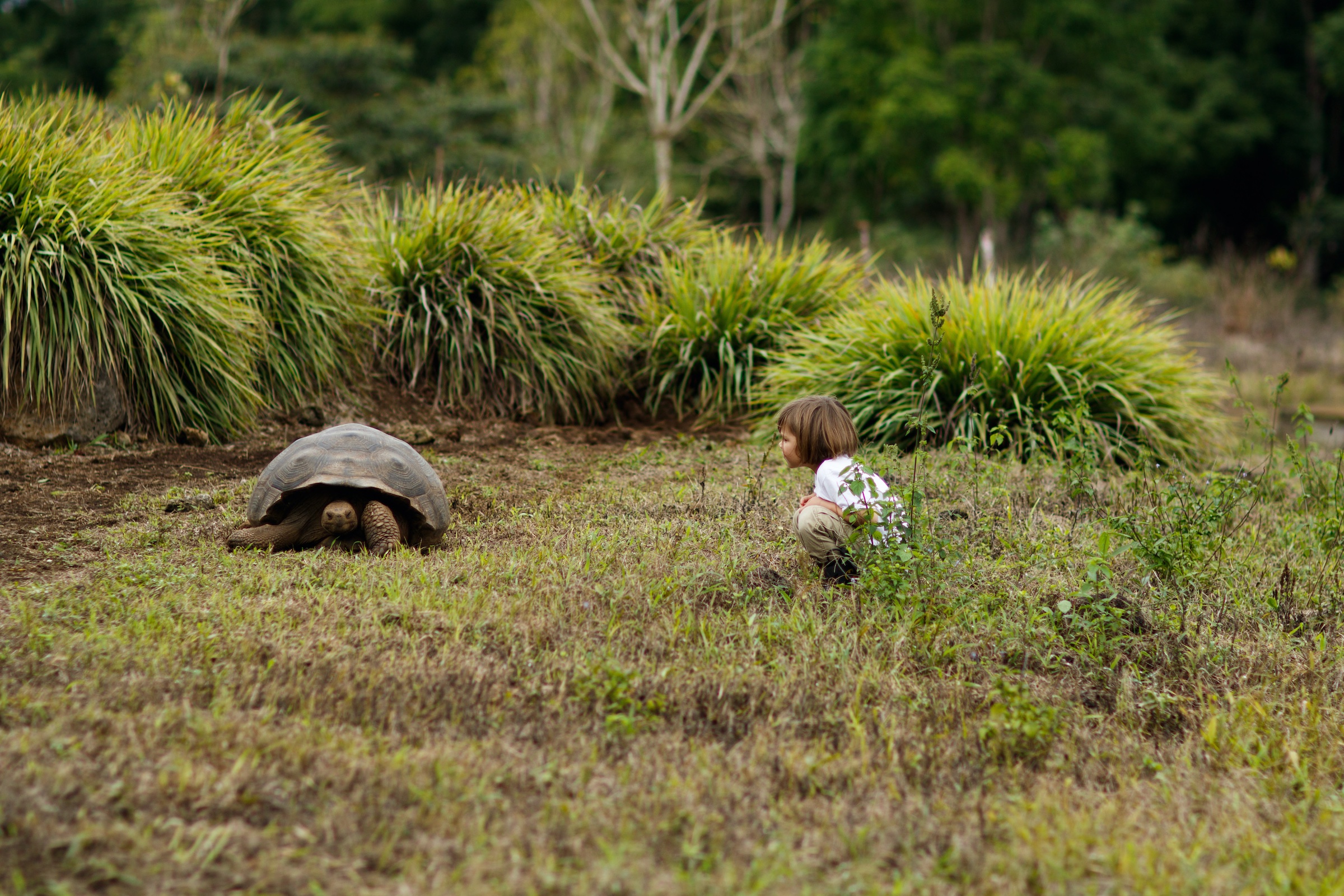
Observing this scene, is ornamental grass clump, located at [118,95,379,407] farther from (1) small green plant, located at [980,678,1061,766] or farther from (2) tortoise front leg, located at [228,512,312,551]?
(1) small green plant, located at [980,678,1061,766]

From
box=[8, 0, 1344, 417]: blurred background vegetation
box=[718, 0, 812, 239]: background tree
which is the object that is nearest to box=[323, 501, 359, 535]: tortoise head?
box=[8, 0, 1344, 417]: blurred background vegetation

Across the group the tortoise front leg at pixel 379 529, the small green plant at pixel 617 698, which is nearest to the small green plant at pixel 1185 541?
the small green plant at pixel 617 698

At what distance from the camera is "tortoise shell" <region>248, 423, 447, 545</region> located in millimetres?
4176

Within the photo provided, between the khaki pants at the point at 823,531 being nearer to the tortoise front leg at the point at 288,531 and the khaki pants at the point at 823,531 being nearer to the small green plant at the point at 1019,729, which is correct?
the small green plant at the point at 1019,729

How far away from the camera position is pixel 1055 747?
3.07 meters

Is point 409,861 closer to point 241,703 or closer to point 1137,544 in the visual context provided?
point 241,703

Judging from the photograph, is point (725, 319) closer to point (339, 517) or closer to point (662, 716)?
point (339, 517)

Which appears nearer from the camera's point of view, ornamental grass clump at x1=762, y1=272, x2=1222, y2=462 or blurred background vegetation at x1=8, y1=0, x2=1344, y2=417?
ornamental grass clump at x1=762, y1=272, x2=1222, y2=462

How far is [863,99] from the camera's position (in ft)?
81.6

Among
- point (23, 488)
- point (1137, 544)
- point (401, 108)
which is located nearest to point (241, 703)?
point (23, 488)

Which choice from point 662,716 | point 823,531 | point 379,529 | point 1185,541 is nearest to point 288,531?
point 379,529

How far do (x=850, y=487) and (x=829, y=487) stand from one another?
0.22m

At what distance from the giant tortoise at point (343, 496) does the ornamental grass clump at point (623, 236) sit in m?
4.68

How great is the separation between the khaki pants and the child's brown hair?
0.25 meters
